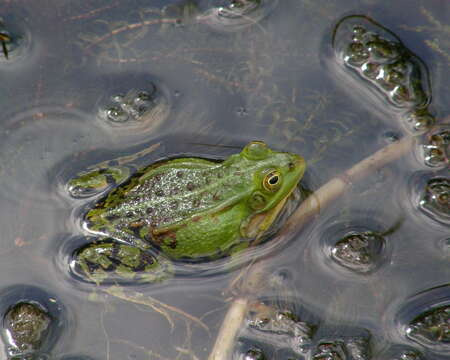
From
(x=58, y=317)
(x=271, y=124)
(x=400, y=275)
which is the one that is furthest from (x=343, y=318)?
(x=58, y=317)

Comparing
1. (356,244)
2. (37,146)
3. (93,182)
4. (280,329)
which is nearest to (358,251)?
(356,244)

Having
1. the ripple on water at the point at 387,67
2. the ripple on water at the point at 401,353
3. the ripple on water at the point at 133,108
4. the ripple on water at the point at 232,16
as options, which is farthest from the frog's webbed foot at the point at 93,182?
the ripple on water at the point at 401,353

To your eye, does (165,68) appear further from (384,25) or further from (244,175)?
(384,25)

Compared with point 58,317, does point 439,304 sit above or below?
above

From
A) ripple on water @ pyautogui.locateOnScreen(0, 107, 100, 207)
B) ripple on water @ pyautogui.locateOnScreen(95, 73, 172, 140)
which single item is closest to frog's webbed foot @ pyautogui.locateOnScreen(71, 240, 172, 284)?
ripple on water @ pyautogui.locateOnScreen(0, 107, 100, 207)

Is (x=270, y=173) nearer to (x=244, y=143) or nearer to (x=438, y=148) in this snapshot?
(x=244, y=143)

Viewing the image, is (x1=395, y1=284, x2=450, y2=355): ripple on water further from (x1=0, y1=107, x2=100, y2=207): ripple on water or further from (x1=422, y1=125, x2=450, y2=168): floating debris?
(x1=0, y1=107, x2=100, y2=207): ripple on water
